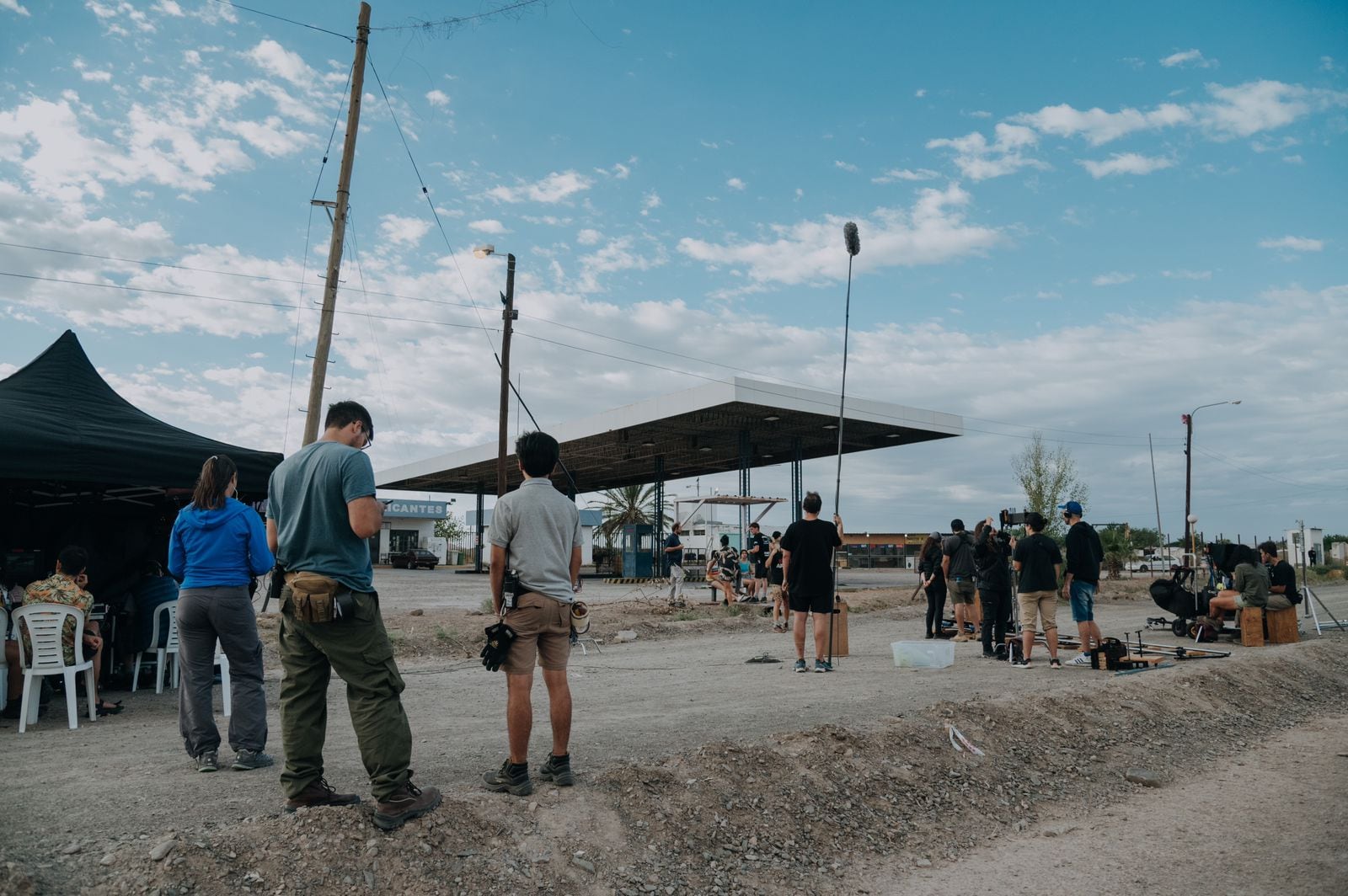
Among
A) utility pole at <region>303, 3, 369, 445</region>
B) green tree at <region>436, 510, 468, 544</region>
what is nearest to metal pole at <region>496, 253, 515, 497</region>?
utility pole at <region>303, 3, 369, 445</region>

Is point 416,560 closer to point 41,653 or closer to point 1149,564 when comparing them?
point 1149,564

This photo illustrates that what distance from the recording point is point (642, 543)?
108ft

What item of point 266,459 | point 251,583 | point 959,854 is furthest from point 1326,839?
point 266,459

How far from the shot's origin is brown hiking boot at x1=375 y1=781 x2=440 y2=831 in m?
3.58

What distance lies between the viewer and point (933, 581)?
501 inches

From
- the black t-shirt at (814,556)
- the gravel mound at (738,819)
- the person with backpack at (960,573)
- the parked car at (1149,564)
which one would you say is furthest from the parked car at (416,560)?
the gravel mound at (738,819)

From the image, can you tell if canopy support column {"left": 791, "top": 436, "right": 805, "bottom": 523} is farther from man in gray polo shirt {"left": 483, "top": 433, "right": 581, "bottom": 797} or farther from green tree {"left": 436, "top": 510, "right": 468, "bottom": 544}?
green tree {"left": 436, "top": 510, "right": 468, "bottom": 544}

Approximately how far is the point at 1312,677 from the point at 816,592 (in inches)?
247

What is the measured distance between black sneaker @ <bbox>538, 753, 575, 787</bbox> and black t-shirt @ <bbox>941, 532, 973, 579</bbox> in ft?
28.2

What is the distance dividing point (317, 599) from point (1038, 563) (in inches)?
308

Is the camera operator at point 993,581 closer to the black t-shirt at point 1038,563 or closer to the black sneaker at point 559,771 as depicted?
the black t-shirt at point 1038,563

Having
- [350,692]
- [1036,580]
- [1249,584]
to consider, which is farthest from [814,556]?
[1249,584]

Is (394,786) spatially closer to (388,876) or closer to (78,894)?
(388,876)

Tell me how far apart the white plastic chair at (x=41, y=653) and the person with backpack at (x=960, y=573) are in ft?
31.9
